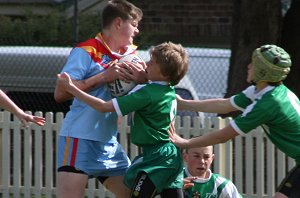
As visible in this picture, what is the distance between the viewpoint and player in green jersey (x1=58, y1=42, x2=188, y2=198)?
581cm

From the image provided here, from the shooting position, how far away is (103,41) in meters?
6.09

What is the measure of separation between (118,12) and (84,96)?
665 millimetres

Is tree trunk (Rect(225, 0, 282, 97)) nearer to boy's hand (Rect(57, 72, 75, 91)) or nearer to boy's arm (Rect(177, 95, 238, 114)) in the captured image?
boy's arm (Rect(177, 95, 238, 114))

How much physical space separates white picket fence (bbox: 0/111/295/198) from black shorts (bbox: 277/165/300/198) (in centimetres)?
331

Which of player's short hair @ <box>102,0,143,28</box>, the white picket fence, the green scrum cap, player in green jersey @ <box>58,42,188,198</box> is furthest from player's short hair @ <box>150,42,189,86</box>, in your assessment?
the white picket fence

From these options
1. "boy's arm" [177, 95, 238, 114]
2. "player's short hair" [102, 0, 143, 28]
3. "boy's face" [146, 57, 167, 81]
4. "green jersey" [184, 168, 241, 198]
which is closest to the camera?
"boy's face" [146, 57, 167, 81]

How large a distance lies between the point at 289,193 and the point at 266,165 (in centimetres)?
366

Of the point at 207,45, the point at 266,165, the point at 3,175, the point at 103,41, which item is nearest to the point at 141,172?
the point at 103,41

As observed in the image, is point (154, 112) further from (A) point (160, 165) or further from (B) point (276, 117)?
(B) point (276, 117)

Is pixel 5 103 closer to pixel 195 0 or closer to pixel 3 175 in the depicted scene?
pixel 3 175

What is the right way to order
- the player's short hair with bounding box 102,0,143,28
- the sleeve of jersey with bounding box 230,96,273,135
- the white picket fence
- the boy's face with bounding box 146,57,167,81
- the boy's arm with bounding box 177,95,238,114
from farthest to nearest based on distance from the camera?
the white picket fence, the boy's arm with bounding box 177,95,238,114, the player's short hair with bounding box 102,0,143,28, the boy's face with bounding box 146,57,167,81, the sleeve of jersey with bounding box 230,96,273,135

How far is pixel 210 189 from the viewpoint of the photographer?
268 inches

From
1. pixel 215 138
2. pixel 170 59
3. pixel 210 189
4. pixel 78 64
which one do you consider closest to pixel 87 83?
pixel 78 64

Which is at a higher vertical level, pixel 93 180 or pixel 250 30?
pixel 250 30
